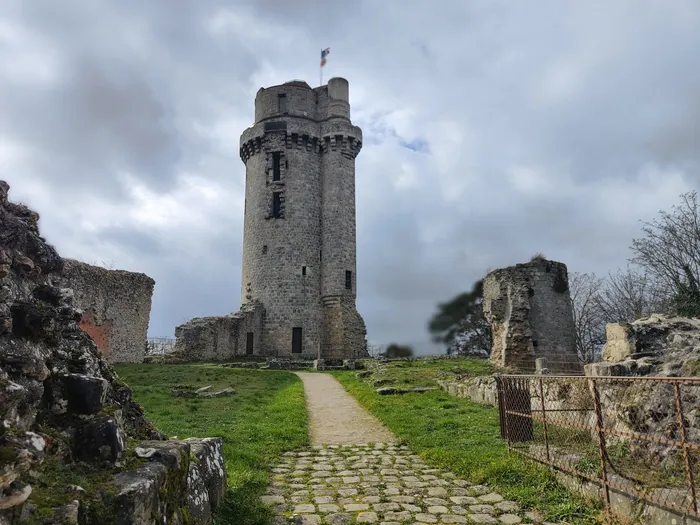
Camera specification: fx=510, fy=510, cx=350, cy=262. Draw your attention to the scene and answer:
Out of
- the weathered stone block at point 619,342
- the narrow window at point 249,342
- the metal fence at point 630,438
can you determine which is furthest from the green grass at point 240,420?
the narrow window at point 249,342

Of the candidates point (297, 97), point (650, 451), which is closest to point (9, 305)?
point (650, 451)

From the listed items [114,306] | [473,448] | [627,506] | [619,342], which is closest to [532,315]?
[619,342]

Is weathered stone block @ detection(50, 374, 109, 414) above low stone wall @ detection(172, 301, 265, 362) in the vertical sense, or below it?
below

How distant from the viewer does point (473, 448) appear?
7.77m

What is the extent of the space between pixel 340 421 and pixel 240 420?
2187 millimetres

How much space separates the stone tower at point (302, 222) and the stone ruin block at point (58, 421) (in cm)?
3107

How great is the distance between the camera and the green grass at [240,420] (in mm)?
5590

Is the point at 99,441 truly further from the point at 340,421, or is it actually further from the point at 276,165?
the point at 276,165

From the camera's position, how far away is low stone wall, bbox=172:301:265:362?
31266 millimetres

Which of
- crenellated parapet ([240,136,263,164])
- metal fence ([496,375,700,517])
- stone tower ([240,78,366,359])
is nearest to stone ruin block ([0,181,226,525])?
metal fence ([496,375,700,517])

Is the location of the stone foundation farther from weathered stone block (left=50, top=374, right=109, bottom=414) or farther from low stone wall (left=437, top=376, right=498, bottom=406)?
weathered stone block (left=50, top=374, right=109, bottom=414)

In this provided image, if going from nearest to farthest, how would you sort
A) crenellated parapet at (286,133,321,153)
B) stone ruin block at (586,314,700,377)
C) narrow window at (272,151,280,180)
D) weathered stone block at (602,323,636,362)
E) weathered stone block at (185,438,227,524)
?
weathered stone block at (185,438,227,524)
stone ruin block at (586,314,700,377)
weathered stone block at (602,323,636,362)
crenellated parapet at (286,133,321,153)
narrow window at (272,151,280,180)

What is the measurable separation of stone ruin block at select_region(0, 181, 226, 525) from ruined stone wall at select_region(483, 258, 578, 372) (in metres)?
18.9

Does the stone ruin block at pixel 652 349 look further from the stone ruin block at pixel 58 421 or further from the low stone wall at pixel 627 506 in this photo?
the stone ruin block at pixel 58 421
